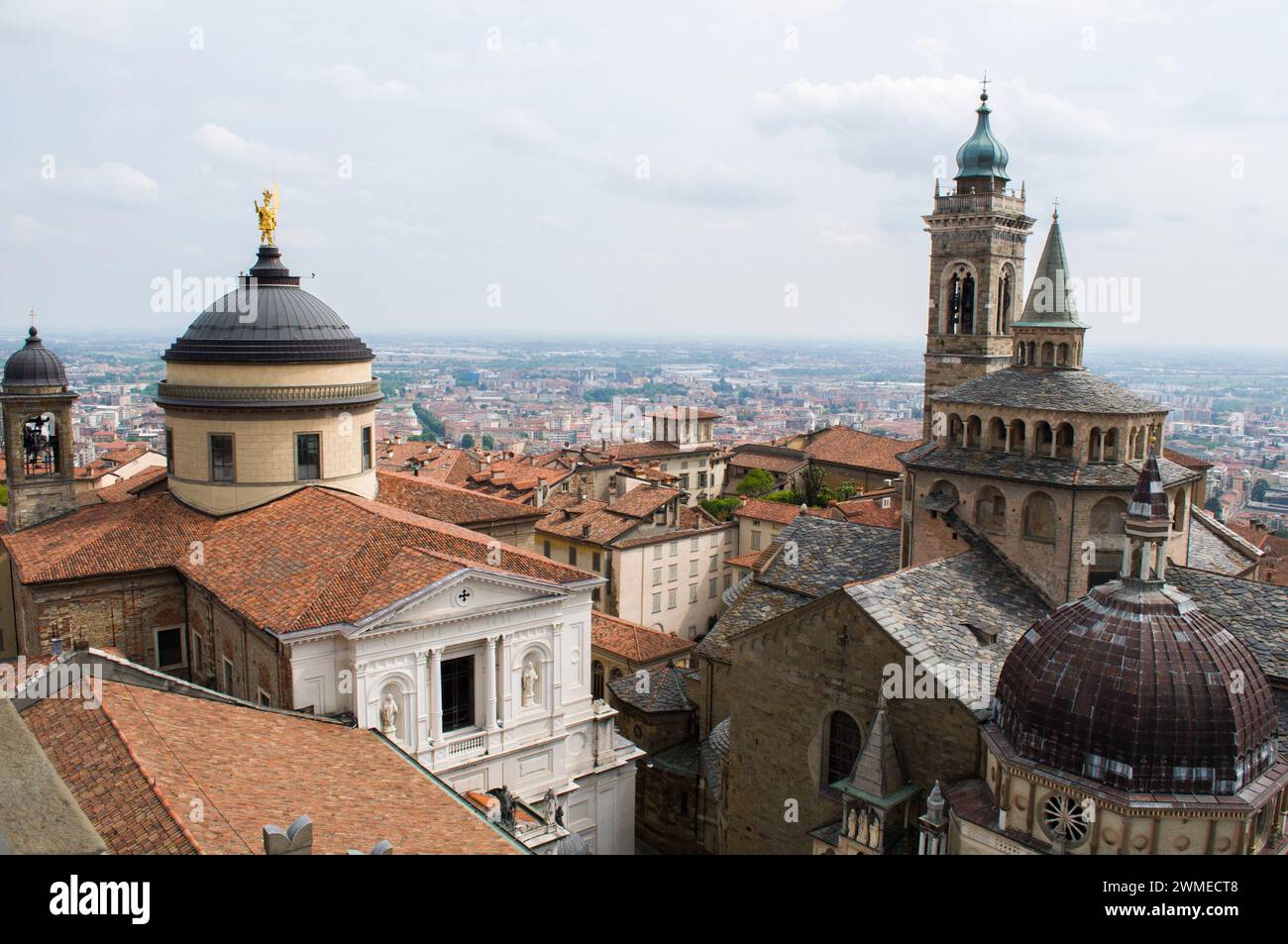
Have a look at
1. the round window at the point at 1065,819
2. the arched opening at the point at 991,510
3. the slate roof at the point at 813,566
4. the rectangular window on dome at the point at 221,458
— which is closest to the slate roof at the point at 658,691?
the slate roof at the point at 813,566

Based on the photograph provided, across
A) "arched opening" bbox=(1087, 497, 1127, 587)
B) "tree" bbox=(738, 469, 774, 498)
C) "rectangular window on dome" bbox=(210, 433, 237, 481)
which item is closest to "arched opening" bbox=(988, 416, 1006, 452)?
"arched opening" bbox=(1087, 497, 1127, 587)

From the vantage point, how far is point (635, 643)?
144 ft

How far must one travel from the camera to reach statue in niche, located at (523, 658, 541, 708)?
25641mm

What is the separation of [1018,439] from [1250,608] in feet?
23.6

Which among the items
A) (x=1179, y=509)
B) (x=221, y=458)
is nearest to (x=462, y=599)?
(x=221, y=458)

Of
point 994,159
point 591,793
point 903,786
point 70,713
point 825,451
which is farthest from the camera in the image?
point 825,451

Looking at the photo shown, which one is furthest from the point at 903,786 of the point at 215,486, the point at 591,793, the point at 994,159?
the point at 994,159

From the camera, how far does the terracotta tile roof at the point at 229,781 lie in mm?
14234

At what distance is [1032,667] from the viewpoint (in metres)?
18.7

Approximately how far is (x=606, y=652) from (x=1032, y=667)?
89.6 ft

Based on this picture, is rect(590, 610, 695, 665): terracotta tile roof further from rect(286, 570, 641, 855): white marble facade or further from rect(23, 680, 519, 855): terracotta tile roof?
rect(23, 680, 519, 855): terracotta tile roof

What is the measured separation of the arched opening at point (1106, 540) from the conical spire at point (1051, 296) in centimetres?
595

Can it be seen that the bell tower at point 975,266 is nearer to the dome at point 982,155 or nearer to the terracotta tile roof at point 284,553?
the dome at point 982,155
